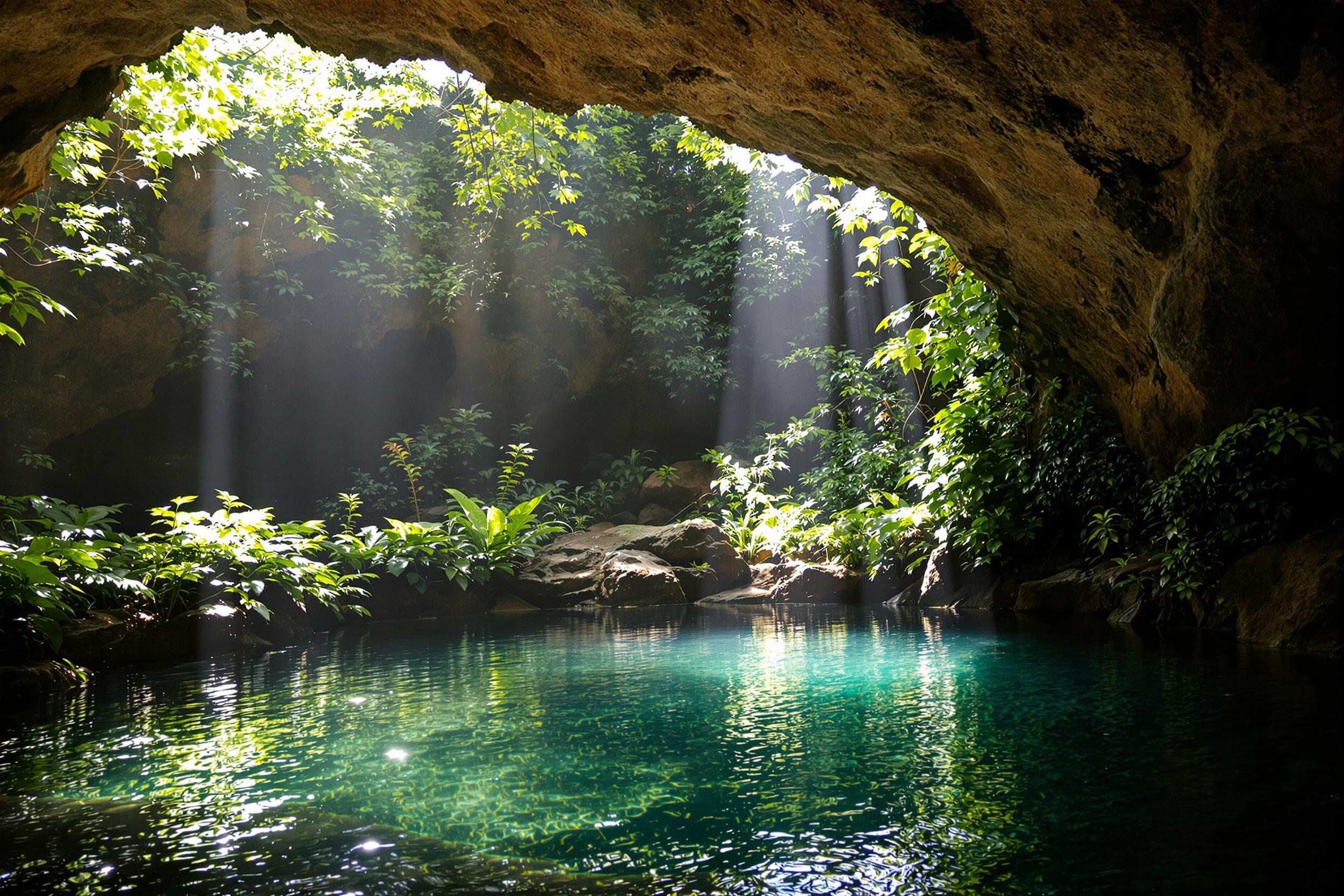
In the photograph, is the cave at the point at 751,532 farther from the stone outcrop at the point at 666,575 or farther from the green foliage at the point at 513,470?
the green foliage at the point at 513,470

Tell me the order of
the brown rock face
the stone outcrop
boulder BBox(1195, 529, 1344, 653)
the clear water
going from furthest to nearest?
the stone outcrop, boulder BBox(1195, 529, 1344, 653), the brown rock face, the clear water

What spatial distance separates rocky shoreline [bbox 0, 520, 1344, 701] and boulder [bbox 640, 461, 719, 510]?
1.38m

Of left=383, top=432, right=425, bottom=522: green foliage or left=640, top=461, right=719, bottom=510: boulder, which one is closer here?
left=383, top=432, right=425, bottom=522: green foliage

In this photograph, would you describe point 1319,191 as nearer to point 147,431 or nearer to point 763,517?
point 763,517

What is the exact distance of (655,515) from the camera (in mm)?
13195

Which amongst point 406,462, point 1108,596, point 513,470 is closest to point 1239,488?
point 1108,596

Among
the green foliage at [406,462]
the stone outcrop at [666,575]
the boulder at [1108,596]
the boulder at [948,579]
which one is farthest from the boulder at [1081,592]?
the green foliage at [406,462]

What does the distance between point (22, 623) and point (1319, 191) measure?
298 inches

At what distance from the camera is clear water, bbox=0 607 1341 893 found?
1.66m

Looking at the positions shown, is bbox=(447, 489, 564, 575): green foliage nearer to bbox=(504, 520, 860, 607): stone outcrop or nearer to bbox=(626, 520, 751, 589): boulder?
bbox=(504, 520, 860, 607): stone outcrop

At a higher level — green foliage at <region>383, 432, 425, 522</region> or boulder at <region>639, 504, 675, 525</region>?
green foliage at <region>383, 432, 425, 522</region>

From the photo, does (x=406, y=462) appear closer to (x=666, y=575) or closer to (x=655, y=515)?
(x=655, y=515)

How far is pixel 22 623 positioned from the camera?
14.6ft

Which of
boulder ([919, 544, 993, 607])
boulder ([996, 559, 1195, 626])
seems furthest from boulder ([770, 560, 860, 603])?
boulder ([996, 559, 1195, 626])
